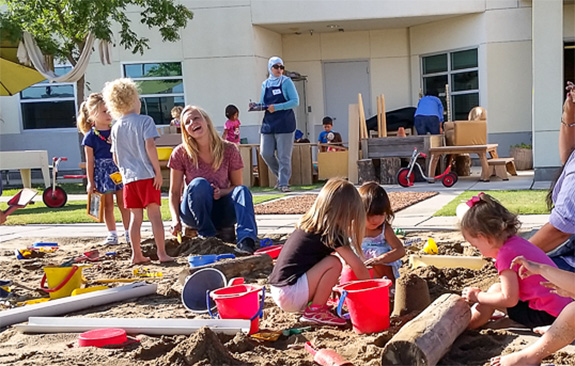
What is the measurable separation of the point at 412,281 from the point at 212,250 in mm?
2625

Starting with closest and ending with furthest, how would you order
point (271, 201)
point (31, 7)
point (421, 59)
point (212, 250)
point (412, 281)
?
point (412, 281), point (212, 250), point (271, 201), point (31, 7), point (421, 59)

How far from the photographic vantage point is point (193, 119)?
624 cm

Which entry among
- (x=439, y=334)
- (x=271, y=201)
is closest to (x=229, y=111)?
(x=271, y=201)

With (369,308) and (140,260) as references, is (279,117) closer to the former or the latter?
(140,260)

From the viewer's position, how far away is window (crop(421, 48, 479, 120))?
19.1 metres

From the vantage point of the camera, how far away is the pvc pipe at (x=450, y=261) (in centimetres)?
490

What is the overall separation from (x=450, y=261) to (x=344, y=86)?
1639 centimetres

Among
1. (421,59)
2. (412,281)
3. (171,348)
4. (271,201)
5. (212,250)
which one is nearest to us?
(171,348)

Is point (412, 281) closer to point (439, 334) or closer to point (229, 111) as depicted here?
point (439, 334)

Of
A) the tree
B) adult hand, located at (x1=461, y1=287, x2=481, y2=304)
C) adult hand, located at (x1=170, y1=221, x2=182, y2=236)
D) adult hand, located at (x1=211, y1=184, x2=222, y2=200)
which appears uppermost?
the tree

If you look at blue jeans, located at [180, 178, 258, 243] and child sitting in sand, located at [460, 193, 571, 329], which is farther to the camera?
blue jeans, located at [180, 178, 258, 243]

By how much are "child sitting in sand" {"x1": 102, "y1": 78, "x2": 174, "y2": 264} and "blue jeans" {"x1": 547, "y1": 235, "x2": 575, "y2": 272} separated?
134 inches

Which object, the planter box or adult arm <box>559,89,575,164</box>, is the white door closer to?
the planter box

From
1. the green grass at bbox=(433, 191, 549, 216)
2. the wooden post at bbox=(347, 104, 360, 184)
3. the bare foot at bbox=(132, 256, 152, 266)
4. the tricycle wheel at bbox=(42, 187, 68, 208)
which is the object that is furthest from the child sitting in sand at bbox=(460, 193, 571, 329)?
the wooden post at bbox=(347, 104, 360, 184)
